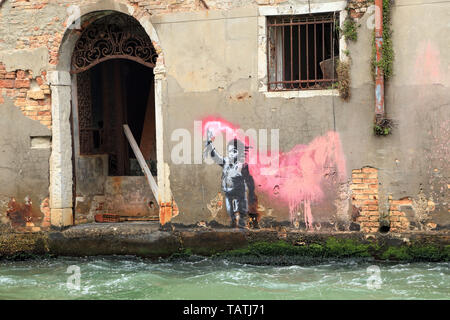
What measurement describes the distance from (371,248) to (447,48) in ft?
8.29

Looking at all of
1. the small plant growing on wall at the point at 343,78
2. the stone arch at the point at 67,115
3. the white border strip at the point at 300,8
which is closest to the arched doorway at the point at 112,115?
the stone arch at the point at 67,115

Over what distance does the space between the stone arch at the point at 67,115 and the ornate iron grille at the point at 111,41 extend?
5.2 inches

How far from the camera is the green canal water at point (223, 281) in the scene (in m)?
6.34

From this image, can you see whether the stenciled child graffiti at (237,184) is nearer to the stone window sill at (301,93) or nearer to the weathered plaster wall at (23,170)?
the stone window sill at (301,93)

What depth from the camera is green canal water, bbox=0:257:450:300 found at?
6336mm

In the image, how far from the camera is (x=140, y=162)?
378 inches

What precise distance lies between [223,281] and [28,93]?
12.9 feet

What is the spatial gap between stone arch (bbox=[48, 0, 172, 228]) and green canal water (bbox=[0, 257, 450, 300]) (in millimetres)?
921

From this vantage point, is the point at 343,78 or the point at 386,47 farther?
the point at 343,78

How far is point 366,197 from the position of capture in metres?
7.39

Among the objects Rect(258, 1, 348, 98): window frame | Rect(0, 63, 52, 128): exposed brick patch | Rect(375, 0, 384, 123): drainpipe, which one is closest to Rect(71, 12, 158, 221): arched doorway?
Rect(0, 63, 52, 128): exposed brick patch

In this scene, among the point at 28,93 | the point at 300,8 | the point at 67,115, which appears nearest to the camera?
the point at 300,8

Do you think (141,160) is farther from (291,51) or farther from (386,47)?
(386,47)

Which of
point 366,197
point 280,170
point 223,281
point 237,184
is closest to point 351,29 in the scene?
point 280,170
